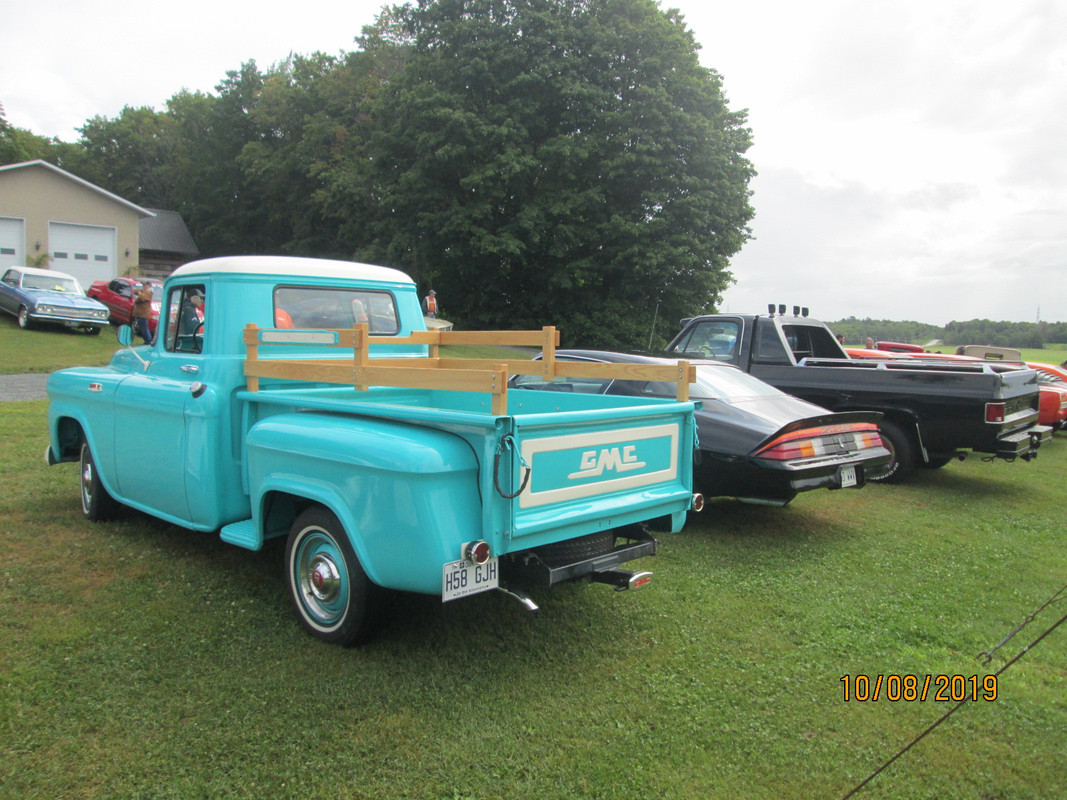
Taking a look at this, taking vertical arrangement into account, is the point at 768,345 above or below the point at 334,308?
below

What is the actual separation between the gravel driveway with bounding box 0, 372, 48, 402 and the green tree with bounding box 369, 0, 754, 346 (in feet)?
51.9

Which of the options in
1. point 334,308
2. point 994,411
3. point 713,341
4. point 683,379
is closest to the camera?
point 683,379

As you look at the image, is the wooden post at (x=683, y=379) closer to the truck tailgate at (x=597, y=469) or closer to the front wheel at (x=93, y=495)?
the truck tailgate at (x=597, y=469)

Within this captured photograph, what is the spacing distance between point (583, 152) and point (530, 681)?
2476cm

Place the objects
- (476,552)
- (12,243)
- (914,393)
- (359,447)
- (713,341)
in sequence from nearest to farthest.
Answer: (476,552), (359,447), (914,393), (713,341), (12,243)

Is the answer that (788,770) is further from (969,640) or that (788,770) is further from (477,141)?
(477,141)

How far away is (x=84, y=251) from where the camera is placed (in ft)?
97.0

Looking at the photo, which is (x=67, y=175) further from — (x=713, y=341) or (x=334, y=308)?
(x=334, y=308)

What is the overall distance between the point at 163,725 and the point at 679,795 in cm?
208

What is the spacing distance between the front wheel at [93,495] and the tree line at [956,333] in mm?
16377

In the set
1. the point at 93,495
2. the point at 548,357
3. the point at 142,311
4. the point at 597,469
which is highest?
the point at 142,311

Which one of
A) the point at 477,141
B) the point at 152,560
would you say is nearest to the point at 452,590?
the point at 152,560
